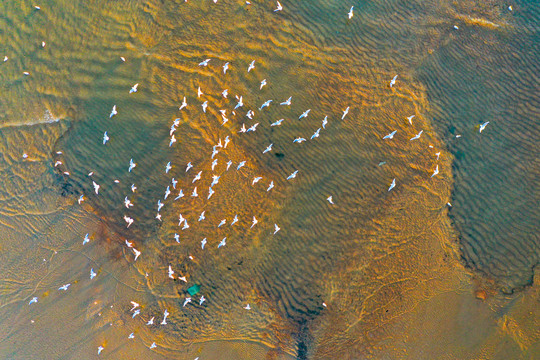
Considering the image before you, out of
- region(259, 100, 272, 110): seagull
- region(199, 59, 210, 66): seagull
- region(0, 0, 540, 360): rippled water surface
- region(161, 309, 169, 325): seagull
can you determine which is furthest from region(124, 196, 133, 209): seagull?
region(259, 100, 272, 110): seagull

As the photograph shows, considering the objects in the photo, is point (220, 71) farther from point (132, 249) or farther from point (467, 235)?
point (467, 235)

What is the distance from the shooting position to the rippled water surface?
371 inches

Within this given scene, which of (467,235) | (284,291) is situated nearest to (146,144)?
(284,291)

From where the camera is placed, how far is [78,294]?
961 centimetres

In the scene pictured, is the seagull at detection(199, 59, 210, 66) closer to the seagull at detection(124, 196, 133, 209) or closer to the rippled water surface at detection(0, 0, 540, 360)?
the rippled water surface at detection(0, 0, 540, 360)

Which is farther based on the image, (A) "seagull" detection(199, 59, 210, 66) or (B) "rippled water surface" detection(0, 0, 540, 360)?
(A) "seagull" detection(199, 59, 210, 66)

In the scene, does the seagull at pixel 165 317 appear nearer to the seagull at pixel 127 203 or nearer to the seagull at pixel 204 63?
the seagull at pixel 127 203

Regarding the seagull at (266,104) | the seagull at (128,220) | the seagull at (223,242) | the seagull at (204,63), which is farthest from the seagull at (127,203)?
the seagull at (266,104)

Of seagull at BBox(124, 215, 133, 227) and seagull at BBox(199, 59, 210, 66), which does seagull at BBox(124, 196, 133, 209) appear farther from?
seagull at BBox(199, 59, 210, 66)

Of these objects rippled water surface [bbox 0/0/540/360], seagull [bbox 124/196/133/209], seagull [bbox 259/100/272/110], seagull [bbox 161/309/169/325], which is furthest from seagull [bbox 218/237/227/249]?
seagull [bbox 259/100/272/110]

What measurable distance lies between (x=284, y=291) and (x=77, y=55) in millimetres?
9837

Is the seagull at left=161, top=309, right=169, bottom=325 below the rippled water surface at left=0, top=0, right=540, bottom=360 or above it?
below

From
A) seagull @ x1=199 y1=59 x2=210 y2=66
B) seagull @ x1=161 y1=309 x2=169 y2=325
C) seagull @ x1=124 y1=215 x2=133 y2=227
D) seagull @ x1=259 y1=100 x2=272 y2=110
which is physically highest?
seagull @ x1=199 y1=59 x2=210 y2=66

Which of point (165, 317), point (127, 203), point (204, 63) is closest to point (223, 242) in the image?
point (165, 317)
